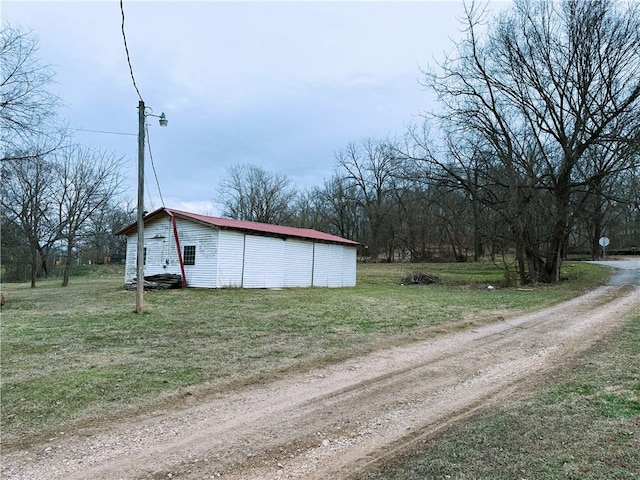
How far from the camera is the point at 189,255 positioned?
18469mm

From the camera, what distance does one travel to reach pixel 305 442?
11.0ft

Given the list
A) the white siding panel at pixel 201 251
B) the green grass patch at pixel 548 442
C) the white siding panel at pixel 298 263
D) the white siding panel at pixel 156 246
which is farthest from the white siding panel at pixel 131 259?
the green grass patch at pixel 548 442

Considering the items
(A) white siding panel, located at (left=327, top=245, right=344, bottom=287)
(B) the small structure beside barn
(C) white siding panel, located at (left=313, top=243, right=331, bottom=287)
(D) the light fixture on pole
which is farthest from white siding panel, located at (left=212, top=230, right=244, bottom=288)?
(D) the light fixture on pole

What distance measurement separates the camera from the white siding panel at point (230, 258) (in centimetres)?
1770

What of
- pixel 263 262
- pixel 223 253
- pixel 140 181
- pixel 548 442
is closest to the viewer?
pixel 548 442

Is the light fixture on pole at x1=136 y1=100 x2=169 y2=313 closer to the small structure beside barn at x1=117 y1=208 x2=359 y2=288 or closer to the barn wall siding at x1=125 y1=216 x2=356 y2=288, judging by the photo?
the small structure beside barn at x1=117 y1=208 x2=359 y2=288

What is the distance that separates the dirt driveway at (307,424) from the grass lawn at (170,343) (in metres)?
0.46

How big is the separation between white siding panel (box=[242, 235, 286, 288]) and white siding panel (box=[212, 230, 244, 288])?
0.31m

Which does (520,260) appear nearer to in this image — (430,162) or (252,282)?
(430,162)

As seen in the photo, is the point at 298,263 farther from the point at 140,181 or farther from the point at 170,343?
the point at 170,343

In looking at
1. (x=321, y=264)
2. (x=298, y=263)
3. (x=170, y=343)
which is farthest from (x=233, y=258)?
(x=170, y=343)

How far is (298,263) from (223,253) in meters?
4.53

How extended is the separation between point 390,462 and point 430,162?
18.8m

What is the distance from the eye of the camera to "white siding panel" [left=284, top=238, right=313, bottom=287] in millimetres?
20531
